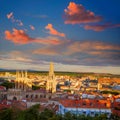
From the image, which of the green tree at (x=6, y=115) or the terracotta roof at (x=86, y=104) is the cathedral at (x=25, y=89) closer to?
the terracotta roof at (x=86, y=104)

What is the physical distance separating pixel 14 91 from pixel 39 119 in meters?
8.07

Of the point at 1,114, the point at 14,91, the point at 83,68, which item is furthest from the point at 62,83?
the point at 1,114

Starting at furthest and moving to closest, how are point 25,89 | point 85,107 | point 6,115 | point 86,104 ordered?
point 25,89 → point 86,104 → point 85,107 → point 6,115

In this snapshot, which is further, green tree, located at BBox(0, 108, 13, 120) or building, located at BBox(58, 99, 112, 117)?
building, located at BBox(58, 99, 112, 117)

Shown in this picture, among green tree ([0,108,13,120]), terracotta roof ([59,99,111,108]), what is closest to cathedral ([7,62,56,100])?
terracotta roof ([59,99,111,108])

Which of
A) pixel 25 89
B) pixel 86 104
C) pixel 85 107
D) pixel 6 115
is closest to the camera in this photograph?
pixel 6 115

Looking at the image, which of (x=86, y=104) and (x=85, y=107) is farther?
(x=86, y=104)

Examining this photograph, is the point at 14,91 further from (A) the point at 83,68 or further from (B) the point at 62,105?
(B) the point at 62,105

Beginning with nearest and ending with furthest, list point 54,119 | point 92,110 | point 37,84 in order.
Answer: point 54,119
point 92,110
point 37,84

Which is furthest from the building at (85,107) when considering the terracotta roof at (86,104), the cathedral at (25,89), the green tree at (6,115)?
the cathedral at (25,89)

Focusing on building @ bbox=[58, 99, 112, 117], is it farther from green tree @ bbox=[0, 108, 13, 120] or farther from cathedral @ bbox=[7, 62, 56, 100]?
cathedral @ bbox=[7, 62, 56, 100]

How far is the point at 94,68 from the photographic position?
914 centimetres

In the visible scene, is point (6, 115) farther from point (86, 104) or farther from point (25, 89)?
point (25, 89)

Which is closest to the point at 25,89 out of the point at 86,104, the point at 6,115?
the point at 86,104
